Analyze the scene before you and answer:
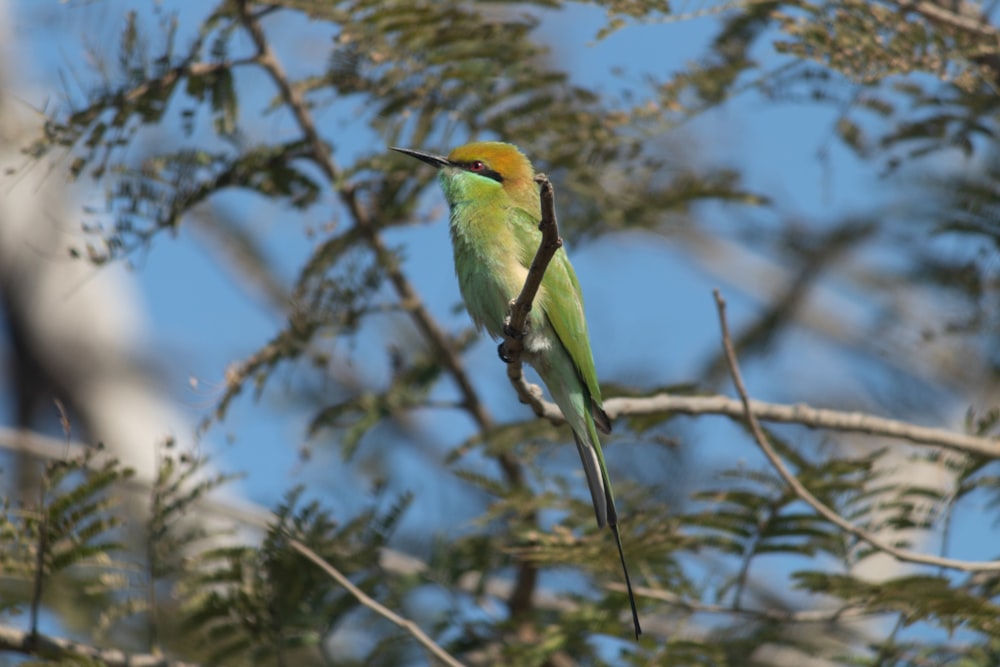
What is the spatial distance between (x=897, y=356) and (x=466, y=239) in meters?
3.44

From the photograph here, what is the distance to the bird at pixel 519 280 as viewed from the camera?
2861mm

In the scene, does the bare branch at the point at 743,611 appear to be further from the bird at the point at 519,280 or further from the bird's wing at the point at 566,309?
the bird's wing at the point at 566,309

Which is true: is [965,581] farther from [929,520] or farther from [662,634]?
[662,634]

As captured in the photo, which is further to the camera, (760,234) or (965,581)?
(760,234)

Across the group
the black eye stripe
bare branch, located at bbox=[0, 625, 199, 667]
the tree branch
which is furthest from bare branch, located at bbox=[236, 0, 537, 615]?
bare branch, located at bbox=[0, 625, 199, 667]

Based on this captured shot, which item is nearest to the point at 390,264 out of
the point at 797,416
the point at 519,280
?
the point at 519,280

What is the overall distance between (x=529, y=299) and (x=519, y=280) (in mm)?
479

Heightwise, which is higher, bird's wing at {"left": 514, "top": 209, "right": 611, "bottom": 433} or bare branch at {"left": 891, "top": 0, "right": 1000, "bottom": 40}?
bare branch at {"left": 891, "top": 0, "right": 1000, "bottom": 40}

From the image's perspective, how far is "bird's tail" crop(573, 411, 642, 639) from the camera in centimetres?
273

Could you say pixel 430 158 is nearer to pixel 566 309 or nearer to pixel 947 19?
pixel 566 309

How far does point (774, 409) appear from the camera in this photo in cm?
296

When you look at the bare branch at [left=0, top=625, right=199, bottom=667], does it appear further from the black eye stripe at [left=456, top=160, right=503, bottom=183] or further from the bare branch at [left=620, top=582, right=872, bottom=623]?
the black eye stripe at [left=456, top=160, right=503, bottom=183]

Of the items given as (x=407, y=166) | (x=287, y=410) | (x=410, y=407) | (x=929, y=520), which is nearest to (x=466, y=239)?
(x=407, y=166)

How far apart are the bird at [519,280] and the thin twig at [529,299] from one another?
0.06m
